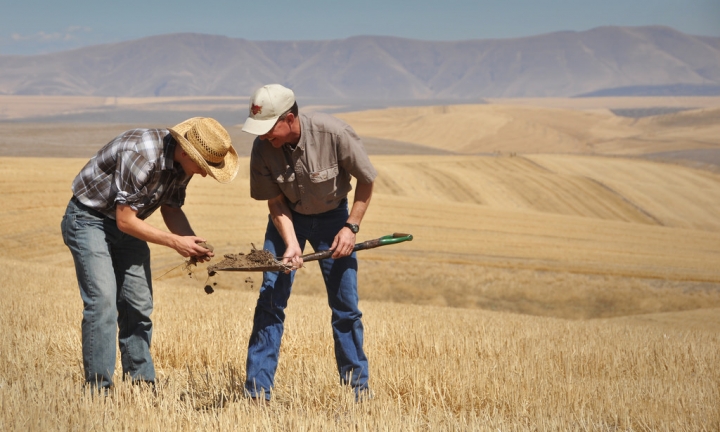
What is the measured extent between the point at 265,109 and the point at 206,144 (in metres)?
0.43

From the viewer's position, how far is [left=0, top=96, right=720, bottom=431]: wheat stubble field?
14.9 feet

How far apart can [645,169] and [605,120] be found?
64.6 m

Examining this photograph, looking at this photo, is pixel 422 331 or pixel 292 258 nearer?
pixel 292 258

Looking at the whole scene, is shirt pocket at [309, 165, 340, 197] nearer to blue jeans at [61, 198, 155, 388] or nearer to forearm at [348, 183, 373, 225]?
forearm at [348, 183, 373, 225]

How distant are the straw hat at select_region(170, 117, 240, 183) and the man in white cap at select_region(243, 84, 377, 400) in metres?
0.18

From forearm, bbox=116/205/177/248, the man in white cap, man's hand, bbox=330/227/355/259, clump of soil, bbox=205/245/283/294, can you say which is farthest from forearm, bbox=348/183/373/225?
forearm, bbox=116/205/177/248

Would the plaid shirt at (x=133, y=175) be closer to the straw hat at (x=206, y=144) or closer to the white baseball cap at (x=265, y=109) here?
the straw hat at (x=206, y=144)

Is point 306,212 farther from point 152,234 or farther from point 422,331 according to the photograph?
point 422,331

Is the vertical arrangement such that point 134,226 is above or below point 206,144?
below

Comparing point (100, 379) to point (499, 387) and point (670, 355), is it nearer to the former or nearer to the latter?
point (499, 387)

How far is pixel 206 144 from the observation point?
485cm

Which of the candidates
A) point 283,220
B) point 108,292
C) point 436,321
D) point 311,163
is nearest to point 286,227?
point 283,220

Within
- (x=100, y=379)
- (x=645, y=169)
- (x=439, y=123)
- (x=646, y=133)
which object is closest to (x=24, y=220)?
(x=100, y=379)

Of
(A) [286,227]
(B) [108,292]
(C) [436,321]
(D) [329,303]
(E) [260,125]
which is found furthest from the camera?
(C) [436,321]
